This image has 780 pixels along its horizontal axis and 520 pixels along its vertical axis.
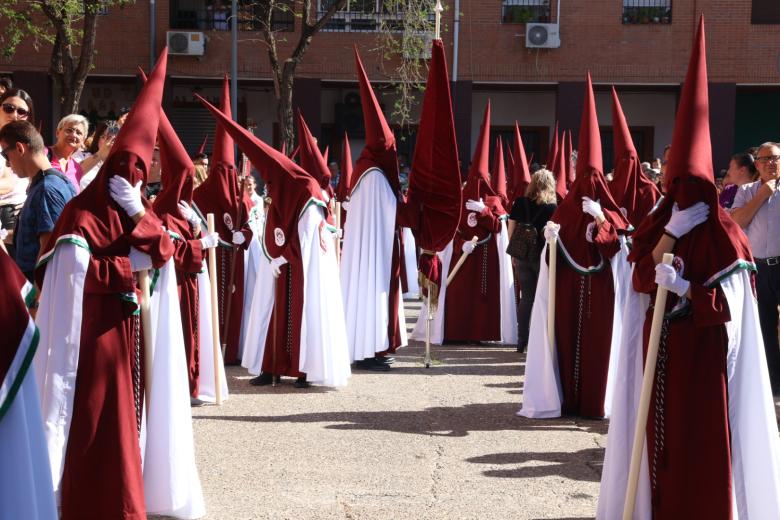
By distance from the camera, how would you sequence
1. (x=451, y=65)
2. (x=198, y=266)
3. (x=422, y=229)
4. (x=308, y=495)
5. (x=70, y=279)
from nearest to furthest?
(x=70, y=279) → (x=308, y=495) → (x=198, y=266) → (x=422, y=229) → (x=451, y=65)

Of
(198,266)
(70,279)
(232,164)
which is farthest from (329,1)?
(70,279)

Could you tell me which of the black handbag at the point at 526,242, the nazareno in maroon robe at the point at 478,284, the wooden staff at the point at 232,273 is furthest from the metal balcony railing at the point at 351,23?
the black handbag at the point at 526,242

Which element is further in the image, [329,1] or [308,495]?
[329,1]

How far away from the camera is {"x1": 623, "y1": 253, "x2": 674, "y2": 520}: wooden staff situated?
4.59 m

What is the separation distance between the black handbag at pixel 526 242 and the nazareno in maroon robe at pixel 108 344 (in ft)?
19.1

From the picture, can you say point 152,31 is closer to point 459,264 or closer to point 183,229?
point 459,264

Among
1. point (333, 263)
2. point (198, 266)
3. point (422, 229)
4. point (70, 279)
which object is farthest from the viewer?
point (422, 229)

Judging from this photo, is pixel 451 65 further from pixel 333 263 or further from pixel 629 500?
pixel 629 500

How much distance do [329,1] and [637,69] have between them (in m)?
8.23

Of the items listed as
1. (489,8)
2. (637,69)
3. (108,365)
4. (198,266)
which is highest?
(489,8)

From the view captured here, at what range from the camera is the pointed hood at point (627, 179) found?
Result: 7.66 metres

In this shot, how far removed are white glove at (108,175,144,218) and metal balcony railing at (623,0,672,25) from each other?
2220 centimetres

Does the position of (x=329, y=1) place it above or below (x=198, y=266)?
above

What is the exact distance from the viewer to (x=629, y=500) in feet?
15.3
